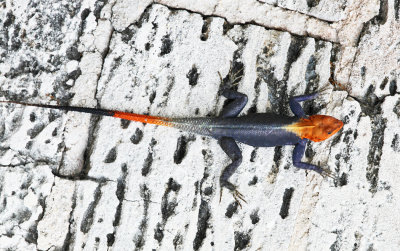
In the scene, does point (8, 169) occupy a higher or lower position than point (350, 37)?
lower

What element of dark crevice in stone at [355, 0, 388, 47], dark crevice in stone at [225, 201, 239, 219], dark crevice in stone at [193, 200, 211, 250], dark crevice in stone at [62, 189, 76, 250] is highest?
dark crevice in stone at [355, 0, 388, 47]

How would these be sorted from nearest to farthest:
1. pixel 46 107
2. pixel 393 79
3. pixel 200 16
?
pixel 46 107
pixel 200 16
pixel 393 79

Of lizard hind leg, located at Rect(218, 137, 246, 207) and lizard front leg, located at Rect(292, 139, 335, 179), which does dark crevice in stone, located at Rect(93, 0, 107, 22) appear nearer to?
lizard hind leg, located at Rect(218, 137, 246, 207)

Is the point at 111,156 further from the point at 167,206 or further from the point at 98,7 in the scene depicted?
the point at 98,7

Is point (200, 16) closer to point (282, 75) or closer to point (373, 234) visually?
point (282, 75)

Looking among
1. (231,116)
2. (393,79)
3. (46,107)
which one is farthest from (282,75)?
(46,107)

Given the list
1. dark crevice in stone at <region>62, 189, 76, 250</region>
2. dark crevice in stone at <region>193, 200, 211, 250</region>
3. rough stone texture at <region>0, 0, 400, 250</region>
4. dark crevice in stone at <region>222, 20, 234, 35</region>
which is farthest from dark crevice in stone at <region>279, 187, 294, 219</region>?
dark crevice in stone at <region>62, 189, 76, 250</region>
